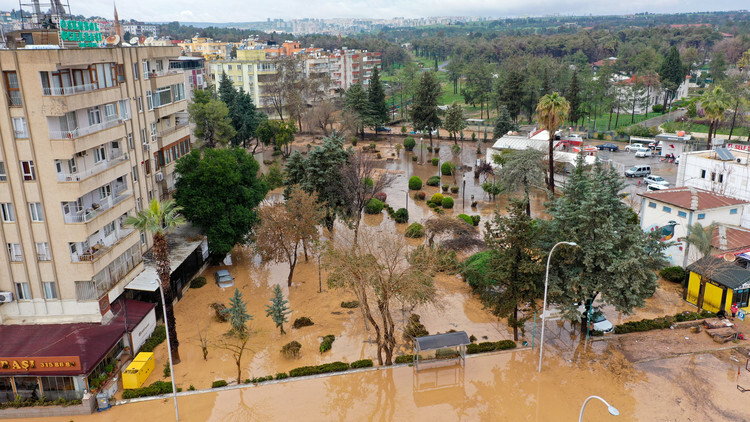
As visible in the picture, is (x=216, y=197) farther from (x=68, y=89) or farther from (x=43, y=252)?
(x=68, y=89)

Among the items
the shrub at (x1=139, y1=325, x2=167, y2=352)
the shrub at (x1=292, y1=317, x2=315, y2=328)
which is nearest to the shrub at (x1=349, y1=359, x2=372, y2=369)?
the shrub at (x1=292, y1=317, x2=315, y2=328)

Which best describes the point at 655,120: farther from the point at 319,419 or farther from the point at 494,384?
the point at 319,419

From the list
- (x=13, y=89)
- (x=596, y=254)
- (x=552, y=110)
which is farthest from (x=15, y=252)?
(x=552, y=110)

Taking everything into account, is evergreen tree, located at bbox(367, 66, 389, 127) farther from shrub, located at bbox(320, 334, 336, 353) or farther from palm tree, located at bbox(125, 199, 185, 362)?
palm tree, located at bbox(125, 199, 185, 362)

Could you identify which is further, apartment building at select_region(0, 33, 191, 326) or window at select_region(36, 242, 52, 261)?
window at select_region(36, 242, 52, 261)

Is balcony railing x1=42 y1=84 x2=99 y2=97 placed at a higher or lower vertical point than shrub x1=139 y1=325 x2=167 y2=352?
higher
